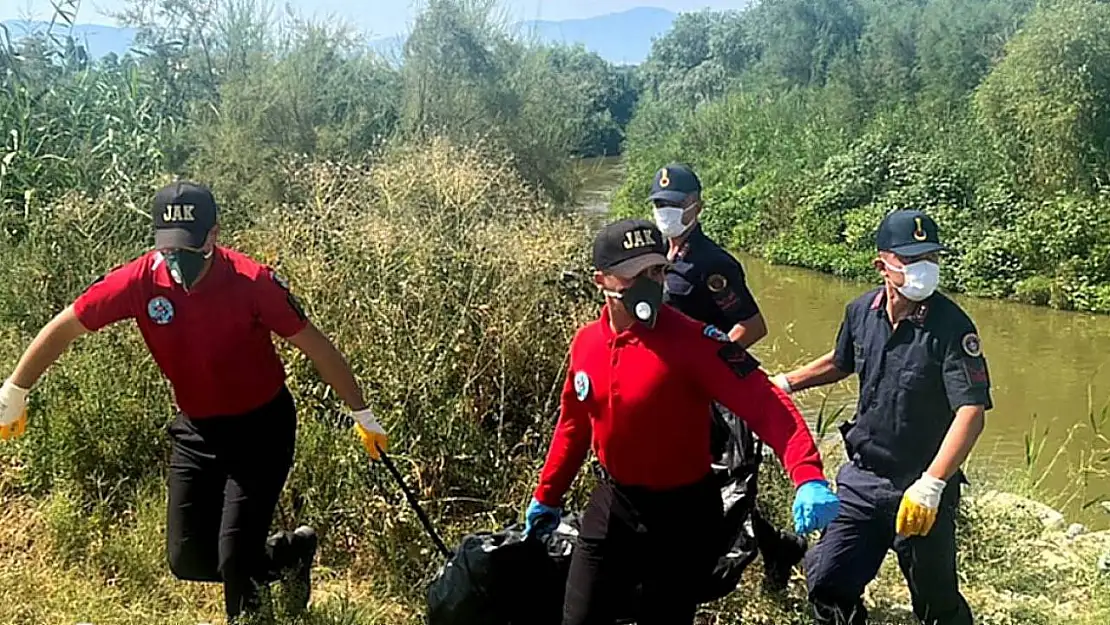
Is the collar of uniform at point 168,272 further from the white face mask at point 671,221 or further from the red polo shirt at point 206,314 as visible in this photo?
the white face mask at point 671,221

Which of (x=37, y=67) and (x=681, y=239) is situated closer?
(x=681, y=239)

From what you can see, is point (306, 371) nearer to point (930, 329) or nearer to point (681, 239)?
point (681, 239)

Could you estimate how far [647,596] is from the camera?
10.0 feet

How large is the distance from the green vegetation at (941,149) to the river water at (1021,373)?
3.87 ft

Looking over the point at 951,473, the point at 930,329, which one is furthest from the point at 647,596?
the point at 930,329

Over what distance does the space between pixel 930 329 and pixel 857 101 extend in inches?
1126

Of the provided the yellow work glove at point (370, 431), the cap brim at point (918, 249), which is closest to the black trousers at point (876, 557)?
the cap brim at point (918, 249)

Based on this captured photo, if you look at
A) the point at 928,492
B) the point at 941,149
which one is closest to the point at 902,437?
the point at 928,492

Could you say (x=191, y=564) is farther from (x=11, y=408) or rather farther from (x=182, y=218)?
(x=182, y=218)

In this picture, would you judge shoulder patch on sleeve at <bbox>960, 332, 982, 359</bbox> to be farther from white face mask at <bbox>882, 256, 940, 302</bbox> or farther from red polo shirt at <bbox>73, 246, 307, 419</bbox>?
red polo shirt at <bbox>73, 246, 307, 419</bbox>

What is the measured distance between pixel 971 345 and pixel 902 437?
379 millimetres

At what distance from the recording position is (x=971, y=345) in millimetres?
3287

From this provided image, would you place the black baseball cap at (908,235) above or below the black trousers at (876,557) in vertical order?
above

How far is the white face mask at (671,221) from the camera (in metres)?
4.04
